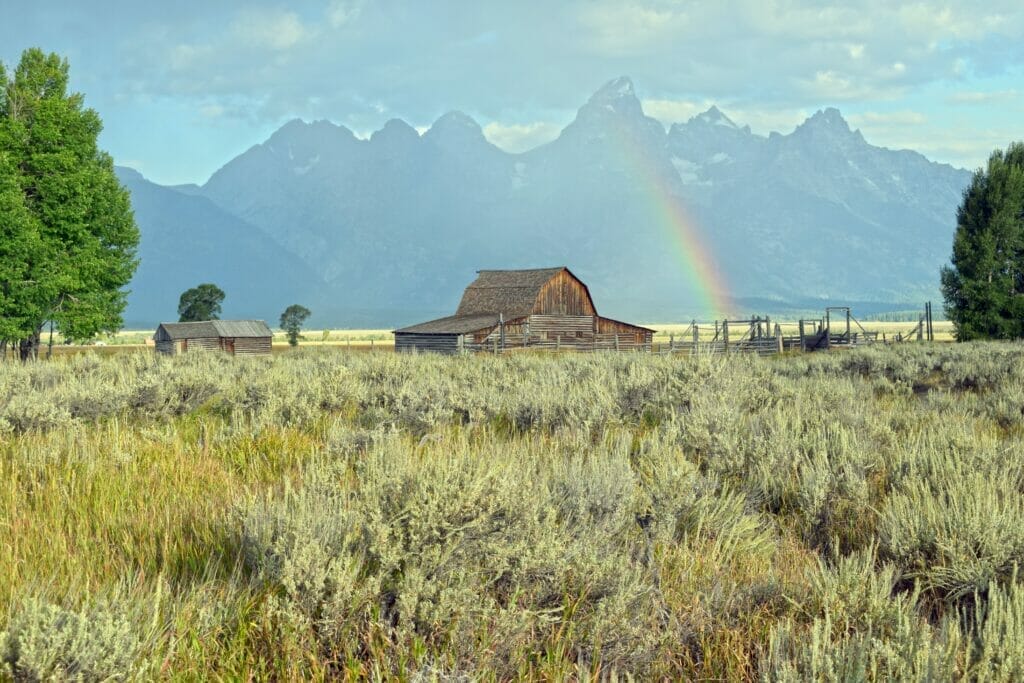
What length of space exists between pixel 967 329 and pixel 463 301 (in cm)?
3081

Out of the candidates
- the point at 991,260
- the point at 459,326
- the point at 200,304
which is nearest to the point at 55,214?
the point at 459,326

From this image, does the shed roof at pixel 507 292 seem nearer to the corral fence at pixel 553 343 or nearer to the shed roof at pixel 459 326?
the shed roof at pixel 459 326

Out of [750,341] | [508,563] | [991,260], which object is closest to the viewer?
[508,563]

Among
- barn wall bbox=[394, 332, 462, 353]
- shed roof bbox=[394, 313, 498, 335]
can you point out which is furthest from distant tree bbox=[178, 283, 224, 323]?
barn wall bbox=[394, 332, 462, 353]

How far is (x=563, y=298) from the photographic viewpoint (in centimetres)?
5138

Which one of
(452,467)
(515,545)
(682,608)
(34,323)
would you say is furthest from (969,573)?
(34,323)

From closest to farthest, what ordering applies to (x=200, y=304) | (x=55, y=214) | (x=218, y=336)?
(x=55, y=214) → (x=218, y=336) → (x=200, y=304)

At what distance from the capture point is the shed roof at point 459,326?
43309 millimetres

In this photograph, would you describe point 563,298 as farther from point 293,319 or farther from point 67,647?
point 293,319

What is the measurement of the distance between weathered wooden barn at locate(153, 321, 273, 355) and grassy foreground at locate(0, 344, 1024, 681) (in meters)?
59.8

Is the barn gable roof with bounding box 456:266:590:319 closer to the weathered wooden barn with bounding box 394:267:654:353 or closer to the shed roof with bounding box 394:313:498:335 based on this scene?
the weathered wooden barn with bounding box 394:267:654:353

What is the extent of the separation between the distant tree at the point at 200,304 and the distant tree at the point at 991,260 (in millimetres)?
68963

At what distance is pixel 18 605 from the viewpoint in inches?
118

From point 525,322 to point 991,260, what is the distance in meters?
25.4
